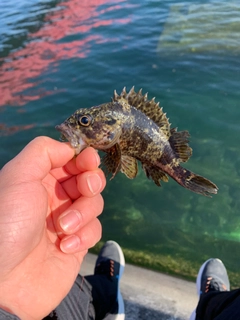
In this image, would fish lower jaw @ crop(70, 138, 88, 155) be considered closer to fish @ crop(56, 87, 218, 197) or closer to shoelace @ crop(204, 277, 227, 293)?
fish @ crop(56, 87, 218, 197)

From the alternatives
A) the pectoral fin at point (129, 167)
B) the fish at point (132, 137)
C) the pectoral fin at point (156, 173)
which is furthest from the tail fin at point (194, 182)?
the pectoral fin at point (129, 167)

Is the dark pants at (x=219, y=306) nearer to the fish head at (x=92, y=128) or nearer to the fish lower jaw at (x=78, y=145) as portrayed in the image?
the fish head at (x=92, y=128)

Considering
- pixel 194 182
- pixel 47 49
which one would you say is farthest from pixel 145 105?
pixel 47 49

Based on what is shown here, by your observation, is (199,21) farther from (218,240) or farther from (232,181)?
(218,240)

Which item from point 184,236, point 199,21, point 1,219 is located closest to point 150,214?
point 184,236

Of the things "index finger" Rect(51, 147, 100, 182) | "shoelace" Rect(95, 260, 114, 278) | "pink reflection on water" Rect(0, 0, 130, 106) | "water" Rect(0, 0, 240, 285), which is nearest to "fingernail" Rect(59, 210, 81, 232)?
"index finger" Rect(51, 147, 100, 182)

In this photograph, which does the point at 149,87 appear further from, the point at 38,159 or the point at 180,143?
the point at 38,159

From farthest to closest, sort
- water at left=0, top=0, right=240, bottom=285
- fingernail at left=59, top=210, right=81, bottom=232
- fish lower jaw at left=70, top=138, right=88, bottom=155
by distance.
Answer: water at left=0, top=0, right=240, bottom=285 → fish lower jaw at left=70, top=138, right=88, bottom=155 → fingernail at left=59, top=210, right=81, bottom=232
